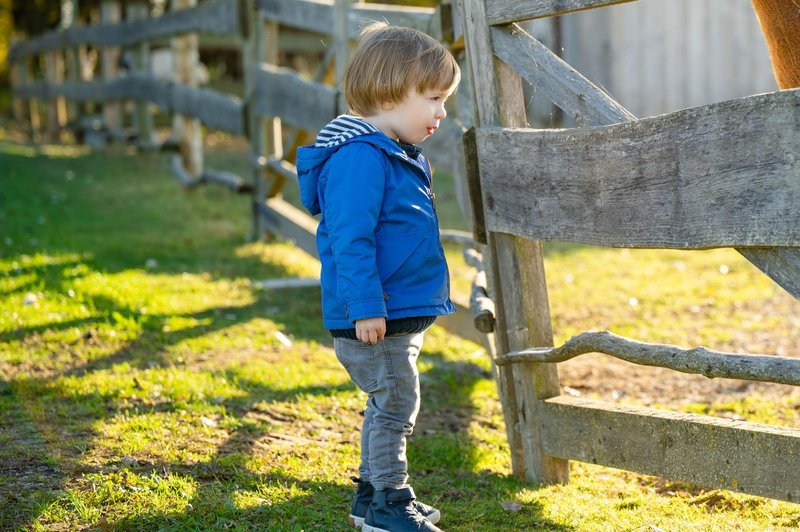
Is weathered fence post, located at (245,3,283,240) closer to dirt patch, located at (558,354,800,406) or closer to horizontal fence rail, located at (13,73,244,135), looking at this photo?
→ horizontal fence rail, located at (13,73,244,135)

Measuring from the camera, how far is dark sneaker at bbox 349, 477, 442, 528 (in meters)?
2.94

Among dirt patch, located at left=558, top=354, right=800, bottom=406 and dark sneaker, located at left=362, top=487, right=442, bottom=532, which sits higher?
dark sneaker, located at left=362, top=487, right=442, bottom=532

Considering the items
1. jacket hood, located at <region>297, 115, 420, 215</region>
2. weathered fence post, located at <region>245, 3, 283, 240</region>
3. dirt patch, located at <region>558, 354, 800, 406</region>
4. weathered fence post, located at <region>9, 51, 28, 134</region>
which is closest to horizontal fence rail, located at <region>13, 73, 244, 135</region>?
weathered fence post, located at <region>245, 3, 283, 240</region>

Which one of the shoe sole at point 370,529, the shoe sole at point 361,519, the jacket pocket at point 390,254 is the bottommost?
the shoe sole at point 361,519

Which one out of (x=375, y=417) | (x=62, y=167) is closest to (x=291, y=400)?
(x=375, y=417)

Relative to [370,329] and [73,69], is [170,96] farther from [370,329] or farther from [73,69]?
[370,329]

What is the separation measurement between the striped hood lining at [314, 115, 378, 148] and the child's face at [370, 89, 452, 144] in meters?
0.06

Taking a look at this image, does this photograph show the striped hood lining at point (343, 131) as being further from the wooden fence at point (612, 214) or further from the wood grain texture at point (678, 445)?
the wood grain texture at point (678, 445)

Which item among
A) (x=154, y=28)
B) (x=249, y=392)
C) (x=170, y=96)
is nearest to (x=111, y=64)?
(x=154, y=28)

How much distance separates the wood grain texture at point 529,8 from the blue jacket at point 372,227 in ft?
1.91

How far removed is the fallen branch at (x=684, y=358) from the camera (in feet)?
8.26

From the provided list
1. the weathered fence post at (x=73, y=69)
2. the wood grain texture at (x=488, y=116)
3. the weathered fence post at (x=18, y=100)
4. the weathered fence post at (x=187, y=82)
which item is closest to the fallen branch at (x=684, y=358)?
the wood grain texture at (x=488, y=116)

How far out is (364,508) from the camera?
2.97 meters

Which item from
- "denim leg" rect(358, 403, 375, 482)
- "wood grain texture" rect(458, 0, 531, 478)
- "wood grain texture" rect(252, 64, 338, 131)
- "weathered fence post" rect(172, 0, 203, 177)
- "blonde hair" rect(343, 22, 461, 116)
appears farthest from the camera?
"weathered fence post" rect(172, 0, 203, 177)
